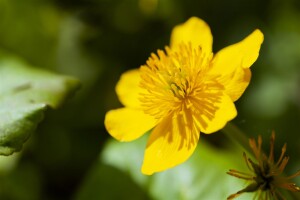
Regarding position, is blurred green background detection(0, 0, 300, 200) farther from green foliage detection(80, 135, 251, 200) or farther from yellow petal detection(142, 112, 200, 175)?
yellow petal detection(142, 112, 200, 175)

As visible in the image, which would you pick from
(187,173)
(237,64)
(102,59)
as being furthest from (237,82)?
(102,59)

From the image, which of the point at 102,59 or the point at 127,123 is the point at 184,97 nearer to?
the point at 127,123

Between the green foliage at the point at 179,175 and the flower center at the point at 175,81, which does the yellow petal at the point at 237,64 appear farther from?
the green foliage at the point at 179,175

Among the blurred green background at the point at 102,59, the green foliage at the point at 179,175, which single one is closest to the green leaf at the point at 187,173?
the green foliage at the point at 179,175

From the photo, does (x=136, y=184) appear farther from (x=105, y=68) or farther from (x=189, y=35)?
(x=105, y=68)

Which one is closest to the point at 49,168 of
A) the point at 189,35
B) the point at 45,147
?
the point at 45,147

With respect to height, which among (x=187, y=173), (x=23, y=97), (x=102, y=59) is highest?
(x=23, y=97)
